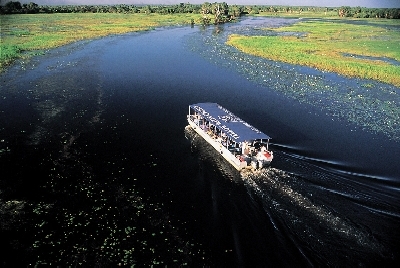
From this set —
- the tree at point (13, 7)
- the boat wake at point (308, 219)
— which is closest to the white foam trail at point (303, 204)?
the boat wake at point (308, 219)

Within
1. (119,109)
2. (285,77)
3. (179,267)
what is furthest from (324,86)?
(179,267)

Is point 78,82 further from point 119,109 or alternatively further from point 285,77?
point 285,77

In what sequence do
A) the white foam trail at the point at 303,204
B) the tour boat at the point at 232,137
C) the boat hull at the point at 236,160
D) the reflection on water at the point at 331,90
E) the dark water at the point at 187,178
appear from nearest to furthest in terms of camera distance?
1. the dark water at the point at 187,178
2. the white foam trail at the point at 303,204
3. the boat hull at the point at 236,160
4. the tour boat at the point at 232,137
5. the reflection on water at the point at 331,90

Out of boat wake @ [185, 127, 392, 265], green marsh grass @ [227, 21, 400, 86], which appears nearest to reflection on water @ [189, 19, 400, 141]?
green marsh grass @ [227, 21, 400, 86]

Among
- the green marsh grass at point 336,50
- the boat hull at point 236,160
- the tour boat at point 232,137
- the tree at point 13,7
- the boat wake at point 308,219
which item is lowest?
the boat wake at point 308,219

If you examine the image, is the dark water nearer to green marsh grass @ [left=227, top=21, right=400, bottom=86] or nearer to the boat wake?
the boat wake

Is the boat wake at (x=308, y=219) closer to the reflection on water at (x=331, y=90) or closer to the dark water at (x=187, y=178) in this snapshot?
the dark water at (x=187, y=178)

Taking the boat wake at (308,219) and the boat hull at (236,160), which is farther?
the boat hull at (236,160)

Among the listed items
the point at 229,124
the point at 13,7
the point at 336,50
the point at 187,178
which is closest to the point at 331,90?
the point at 229,124
